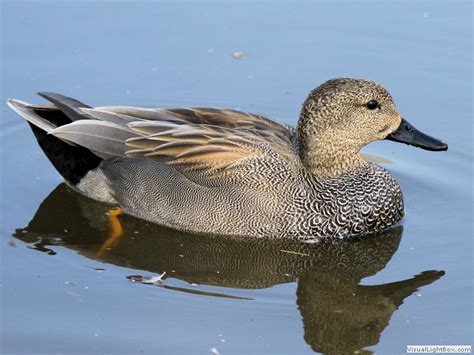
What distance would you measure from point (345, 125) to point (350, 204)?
0.66 meters

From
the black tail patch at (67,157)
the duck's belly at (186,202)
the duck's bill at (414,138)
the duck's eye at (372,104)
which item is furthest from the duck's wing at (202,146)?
the duck's bill at (414,138)

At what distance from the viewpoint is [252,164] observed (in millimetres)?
8984

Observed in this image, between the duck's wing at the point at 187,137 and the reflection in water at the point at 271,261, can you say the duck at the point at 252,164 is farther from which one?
the reflection in water at the point at 271,261

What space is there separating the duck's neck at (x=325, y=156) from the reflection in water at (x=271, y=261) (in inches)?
24.8

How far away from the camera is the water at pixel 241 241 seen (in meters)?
7.60

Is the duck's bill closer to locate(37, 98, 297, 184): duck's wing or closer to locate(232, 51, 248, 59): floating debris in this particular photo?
locate(37, 98, 297, 184): duck's wing

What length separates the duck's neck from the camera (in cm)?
918

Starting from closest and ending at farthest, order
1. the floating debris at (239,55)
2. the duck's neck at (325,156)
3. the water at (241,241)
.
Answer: the water at (241,241) < the duck's neck at (325,156) < the floating debris at (239,55)

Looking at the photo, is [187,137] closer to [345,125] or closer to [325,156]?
[325,156]

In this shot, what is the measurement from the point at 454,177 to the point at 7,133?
14.1ft

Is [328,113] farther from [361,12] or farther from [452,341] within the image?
[361,12]

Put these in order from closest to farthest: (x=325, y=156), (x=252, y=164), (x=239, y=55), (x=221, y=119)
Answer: (x=252, y=164)
(x=325, y=156)
(x=221, y=119)
(x=239, y=55)

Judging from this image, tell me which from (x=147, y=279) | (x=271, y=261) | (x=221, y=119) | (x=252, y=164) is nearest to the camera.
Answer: (x=147, y=279)

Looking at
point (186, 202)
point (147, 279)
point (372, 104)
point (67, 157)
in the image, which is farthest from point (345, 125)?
point (67, 157)
